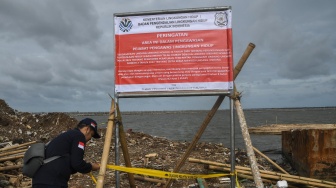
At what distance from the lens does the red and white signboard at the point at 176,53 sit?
5.92 metres

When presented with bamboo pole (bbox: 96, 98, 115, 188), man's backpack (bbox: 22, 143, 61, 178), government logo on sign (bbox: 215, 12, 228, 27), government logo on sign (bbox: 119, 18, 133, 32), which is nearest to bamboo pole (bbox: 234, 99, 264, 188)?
government logo on sign (bbox: 215, 12, 228, 27)

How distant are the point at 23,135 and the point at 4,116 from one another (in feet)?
11.9

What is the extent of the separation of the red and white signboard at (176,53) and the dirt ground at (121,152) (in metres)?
4.64

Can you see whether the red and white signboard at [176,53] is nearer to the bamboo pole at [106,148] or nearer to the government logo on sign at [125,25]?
the government logo on sign at [125,25]

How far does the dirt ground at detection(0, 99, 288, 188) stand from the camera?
34.2 ft

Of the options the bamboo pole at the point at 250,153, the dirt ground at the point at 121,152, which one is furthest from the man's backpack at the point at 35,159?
the dirt ground at the point at 121,152

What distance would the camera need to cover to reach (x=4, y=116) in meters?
23.7

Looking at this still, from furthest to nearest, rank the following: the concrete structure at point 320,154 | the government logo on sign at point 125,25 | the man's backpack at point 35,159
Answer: the concrete structure at point 320,154, the government logo on sign at point 125,25, the man's backpack at point 35,159

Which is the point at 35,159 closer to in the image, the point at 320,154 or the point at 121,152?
the point at 320,154

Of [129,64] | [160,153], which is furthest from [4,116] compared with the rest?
[129,64]

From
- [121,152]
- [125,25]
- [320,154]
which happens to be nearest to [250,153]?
[125,25]

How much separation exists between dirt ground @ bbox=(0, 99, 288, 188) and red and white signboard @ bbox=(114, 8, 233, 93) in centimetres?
464

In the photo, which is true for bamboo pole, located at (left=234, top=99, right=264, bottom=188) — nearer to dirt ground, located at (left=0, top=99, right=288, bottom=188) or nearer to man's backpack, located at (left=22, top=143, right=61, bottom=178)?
man's backpack, located at (left=22, top=143, right=61, bottom=178)

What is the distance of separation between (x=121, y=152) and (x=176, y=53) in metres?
11.5
